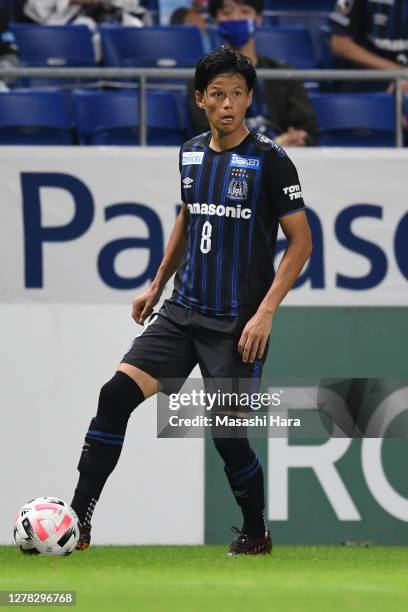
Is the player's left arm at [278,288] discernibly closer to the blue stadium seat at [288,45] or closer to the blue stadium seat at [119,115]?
the blue stadium seat at [119,115]

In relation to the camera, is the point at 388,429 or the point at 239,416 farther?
the point at 388,429

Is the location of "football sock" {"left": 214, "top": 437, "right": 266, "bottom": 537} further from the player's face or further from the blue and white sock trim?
the player's face

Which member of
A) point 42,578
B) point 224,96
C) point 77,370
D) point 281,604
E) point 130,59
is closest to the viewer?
point 281,604

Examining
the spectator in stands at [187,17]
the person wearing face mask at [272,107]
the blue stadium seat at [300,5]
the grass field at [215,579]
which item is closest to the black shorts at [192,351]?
the grass field at [215,579]

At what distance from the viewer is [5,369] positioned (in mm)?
8828

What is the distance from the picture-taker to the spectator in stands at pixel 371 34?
35.8 ft

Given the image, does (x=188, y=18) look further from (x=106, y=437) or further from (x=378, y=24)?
(x=106, y=437)

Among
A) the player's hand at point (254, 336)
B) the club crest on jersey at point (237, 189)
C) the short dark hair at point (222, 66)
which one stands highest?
the short dark hair at point (222, 66)

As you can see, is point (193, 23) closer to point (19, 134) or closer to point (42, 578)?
point (19, 134)

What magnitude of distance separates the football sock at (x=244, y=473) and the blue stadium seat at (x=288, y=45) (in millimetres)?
5219

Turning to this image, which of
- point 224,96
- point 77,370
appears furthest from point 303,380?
point 224,96

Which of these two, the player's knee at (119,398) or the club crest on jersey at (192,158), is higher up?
the club crest on jersey at (192,158)

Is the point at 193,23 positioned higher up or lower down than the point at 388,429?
higher up

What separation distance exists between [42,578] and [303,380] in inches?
143
